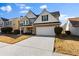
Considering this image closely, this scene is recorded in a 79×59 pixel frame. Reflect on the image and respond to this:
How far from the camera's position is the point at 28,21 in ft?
11.6

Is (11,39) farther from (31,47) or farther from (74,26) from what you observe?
(74,26)

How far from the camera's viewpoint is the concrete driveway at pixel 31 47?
335 cm

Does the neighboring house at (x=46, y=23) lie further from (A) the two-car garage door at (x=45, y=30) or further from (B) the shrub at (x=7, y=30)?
(B) the shrub at (x=7, y=30)

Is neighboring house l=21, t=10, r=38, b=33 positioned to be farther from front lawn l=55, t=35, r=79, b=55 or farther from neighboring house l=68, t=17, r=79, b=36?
neighboring house l=68, t=17, r=79, b=36

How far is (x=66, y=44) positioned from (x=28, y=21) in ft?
3.09

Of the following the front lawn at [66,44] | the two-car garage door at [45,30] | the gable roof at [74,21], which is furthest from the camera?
the two-car garage door at [45,30]

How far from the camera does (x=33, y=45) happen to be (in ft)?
11.5

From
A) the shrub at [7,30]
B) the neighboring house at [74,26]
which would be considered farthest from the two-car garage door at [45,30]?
the shrub at [7,30]

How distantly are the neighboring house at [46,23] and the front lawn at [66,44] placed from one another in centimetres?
22

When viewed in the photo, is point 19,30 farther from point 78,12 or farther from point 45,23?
point 78,12

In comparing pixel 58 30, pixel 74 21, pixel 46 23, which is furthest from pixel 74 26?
pixel 46 23

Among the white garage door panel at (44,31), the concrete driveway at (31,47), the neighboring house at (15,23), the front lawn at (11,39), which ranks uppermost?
the neighboring house at (15,23)

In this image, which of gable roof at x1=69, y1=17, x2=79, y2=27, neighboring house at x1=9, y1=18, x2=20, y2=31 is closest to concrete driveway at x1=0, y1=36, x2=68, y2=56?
neighboring house at x1=9, y1=18, x2=20, y2=31

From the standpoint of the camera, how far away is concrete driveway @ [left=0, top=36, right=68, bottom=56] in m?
3.35
